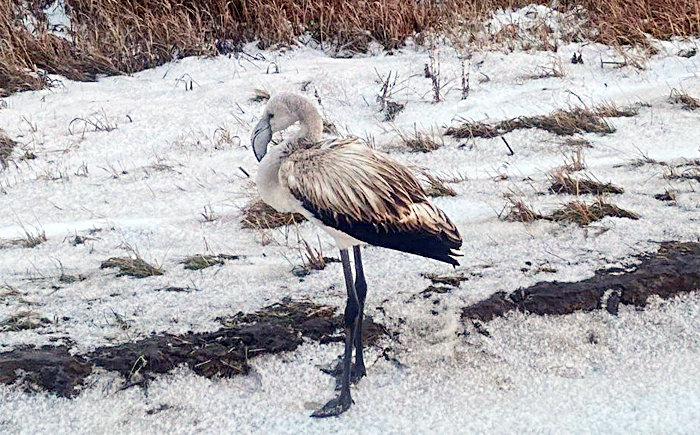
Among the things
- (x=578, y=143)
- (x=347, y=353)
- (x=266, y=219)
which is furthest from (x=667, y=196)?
(x=347, y=353)

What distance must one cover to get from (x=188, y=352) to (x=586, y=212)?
230 cm

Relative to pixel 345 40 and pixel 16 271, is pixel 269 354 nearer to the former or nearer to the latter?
pixel 16 271

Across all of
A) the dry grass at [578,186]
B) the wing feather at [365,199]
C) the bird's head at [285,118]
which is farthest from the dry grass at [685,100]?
the bird's head at [285,118]

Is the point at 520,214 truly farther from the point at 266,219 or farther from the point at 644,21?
the point at 644,21

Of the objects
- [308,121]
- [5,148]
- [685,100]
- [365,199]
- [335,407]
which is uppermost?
[308,121]

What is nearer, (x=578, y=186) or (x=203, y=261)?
(x=203, y=261)

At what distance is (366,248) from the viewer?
15.4 feet

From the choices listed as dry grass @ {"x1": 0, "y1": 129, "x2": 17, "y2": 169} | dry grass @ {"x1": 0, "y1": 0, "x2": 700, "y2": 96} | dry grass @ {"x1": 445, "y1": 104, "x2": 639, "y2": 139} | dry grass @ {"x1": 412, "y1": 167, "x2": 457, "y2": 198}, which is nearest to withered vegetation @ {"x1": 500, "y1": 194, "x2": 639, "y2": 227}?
dry grass @ {"x1": 412, "y1": 167, "x2": 457, "y2": 198}

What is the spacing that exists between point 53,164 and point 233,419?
11.1 ft

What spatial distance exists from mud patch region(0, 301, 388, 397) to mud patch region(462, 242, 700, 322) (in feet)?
1.70

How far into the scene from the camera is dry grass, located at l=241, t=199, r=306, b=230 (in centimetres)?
510

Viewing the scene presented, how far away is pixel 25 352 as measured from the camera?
359 cm

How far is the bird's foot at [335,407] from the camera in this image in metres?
3.35

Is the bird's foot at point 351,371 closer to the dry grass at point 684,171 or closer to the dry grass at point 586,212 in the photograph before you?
the dry grass at point 586,212
